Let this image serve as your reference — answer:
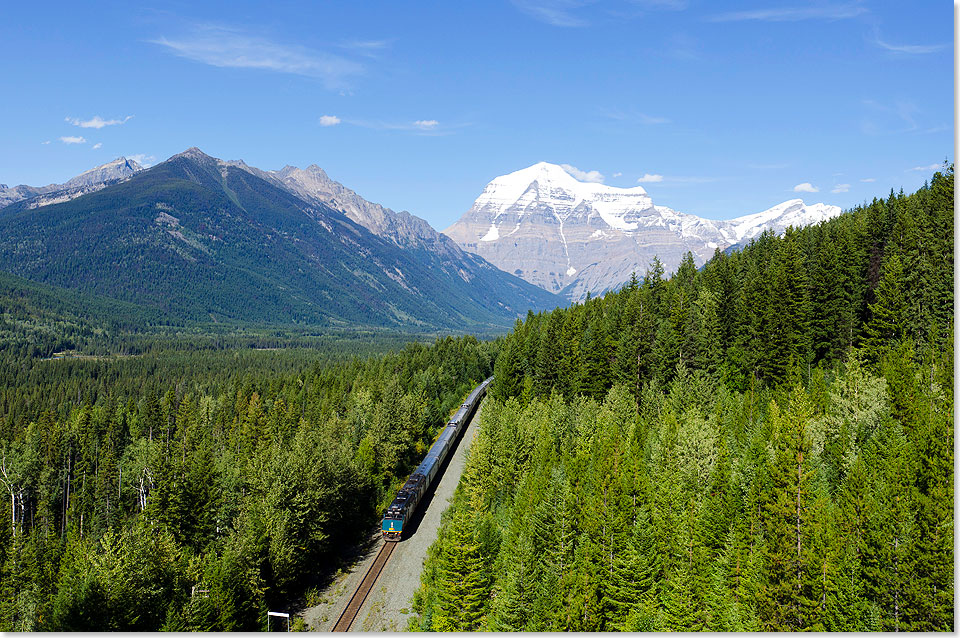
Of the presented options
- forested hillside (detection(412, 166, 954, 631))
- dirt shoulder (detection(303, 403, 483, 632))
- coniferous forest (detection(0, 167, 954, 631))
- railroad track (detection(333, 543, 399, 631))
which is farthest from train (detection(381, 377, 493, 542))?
forested hillside (detection(412, 166, 954, 631))

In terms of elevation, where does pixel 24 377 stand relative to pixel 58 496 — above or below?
above

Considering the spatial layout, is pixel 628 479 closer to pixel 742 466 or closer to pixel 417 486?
pixel 742 466

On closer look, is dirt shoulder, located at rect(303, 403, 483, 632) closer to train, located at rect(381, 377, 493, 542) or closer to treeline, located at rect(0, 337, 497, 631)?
train, located at rect(381, 377, 493, 542)

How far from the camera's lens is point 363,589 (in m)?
50.7

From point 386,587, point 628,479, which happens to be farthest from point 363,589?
point 628,479

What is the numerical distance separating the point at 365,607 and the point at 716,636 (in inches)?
Result: 1526

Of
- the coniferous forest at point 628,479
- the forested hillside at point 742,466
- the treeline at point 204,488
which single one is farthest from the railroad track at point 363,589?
the forested hillside at point 742,466

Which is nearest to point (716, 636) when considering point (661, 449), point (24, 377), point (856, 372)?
point (661, 449)

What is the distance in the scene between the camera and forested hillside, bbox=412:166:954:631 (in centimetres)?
3103

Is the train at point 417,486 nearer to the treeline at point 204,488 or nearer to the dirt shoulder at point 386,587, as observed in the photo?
the dirt shoulder at point 386,587

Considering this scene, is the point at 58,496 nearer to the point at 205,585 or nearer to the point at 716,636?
the point at 205,585

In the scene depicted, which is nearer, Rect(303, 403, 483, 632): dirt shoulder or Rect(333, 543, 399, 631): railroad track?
Rect(333, 543, 399, 631): railroad track

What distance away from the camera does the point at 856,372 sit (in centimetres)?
5338

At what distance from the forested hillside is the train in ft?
15.7
